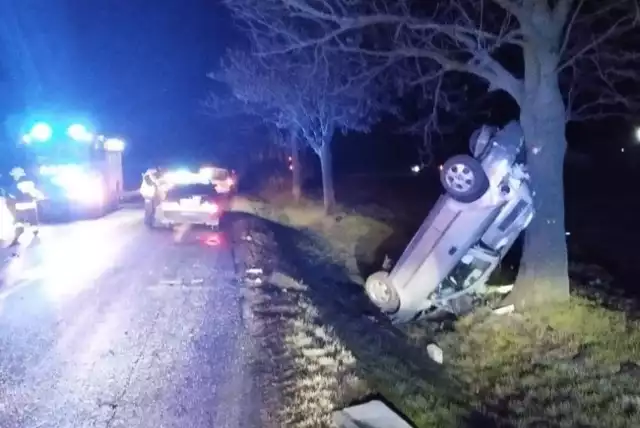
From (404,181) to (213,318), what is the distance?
27.1m

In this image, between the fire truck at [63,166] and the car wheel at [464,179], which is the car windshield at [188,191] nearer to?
the fire truck at [63,166]

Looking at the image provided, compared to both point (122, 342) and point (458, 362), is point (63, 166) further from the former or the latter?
point (458, 362)

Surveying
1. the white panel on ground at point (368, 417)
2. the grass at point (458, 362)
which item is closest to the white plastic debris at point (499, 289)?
the grass at point (458, 362)

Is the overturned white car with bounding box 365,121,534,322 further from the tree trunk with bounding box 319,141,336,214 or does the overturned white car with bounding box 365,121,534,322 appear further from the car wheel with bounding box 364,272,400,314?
the tree trunk with bounding box 319,141,336,214

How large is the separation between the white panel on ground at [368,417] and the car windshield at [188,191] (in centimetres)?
1308

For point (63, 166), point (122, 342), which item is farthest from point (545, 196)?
point (63, 166)

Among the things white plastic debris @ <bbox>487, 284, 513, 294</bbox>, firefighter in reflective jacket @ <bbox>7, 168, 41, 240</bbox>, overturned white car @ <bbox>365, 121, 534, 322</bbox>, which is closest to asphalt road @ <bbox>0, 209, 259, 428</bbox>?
firefighter in reflective jacket @ <bbox>7, 168, 41, 240</bbox>

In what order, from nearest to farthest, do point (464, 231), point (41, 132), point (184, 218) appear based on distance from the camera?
point (464, 231)
point (184, 218)
point (41, 132)

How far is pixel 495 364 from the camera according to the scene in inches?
347

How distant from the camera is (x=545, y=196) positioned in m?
10.5

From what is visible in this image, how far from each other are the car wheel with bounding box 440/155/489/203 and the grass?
5.58ft

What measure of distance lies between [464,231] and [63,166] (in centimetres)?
1493

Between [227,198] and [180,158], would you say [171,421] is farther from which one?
[180,158]

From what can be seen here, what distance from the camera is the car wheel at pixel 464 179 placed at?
955cm
